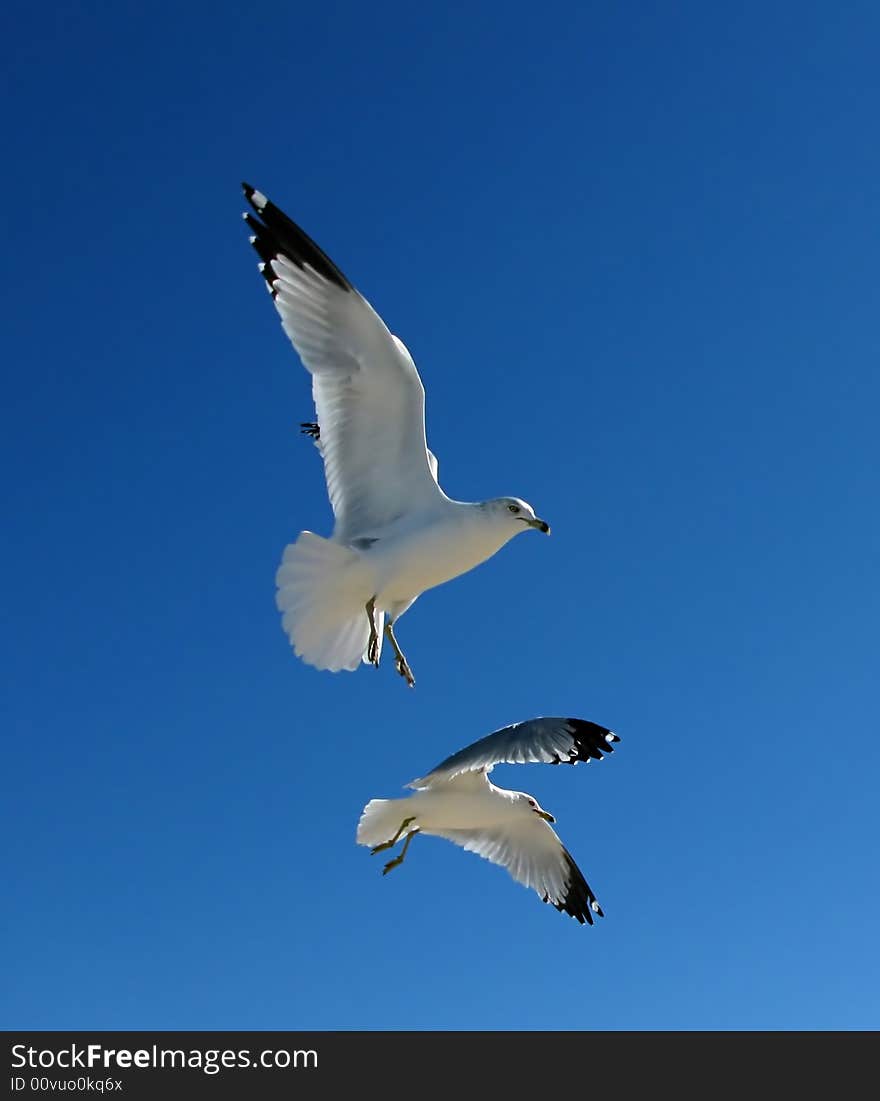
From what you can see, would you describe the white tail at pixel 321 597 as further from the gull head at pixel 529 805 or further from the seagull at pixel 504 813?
the gull head at pixel 529 805

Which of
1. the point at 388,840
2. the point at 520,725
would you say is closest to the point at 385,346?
the point at 520,725

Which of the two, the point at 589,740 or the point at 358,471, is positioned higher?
the point at 358,471

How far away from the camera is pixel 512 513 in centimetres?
622

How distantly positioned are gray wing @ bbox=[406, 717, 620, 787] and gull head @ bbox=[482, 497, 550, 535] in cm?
83

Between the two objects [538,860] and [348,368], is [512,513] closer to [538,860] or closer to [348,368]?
[348,368]

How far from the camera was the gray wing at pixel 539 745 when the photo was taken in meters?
6.01

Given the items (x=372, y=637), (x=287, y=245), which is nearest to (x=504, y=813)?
(x=372, y=637)

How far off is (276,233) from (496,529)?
1.54 m

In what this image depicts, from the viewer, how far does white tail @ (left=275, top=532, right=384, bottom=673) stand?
613 centimetres

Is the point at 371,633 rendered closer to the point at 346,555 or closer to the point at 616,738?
the point at 346,555

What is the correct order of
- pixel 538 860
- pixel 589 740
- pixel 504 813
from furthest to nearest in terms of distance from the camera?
pixel 538 860
pixel 504 813
pixel 589 740

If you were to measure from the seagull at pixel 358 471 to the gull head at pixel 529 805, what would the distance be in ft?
4.96

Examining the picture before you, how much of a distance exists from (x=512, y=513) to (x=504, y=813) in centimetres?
195

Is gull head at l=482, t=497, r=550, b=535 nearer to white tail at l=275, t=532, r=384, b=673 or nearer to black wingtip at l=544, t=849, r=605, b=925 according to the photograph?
white tail at l=275, t=532, r=384, b=673
